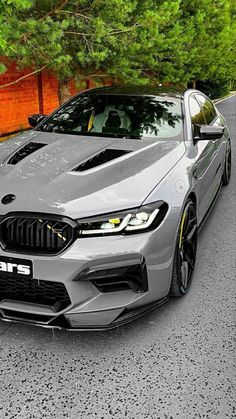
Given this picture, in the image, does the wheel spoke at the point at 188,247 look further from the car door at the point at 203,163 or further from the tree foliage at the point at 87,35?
the tree foliage at the point at 87,35

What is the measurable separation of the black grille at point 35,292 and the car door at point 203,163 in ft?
5.27

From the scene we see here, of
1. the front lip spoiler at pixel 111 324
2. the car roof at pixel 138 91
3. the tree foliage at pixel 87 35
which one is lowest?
the front lip spoiler at pixel 111 324

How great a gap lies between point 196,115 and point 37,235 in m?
2.51

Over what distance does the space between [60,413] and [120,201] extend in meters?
1.21

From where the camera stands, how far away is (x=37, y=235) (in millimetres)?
2646

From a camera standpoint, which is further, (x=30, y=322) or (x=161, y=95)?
(x=161, y=95)

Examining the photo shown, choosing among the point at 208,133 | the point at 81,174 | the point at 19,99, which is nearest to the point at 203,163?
the point at 208,133

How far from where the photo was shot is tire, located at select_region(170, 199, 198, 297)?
3.17 metres

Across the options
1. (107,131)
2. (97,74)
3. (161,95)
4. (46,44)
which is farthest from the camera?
(97,74)

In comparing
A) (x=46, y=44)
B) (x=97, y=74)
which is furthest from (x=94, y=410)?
(x=97, y=74)

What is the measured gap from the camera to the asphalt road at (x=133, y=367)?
7.68ft

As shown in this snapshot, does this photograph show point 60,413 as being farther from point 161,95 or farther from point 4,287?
point 161,95

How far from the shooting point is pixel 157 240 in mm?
2793

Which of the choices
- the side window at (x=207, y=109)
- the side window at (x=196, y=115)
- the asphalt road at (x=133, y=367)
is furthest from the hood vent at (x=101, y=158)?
the side window at (x=207, y=109)
